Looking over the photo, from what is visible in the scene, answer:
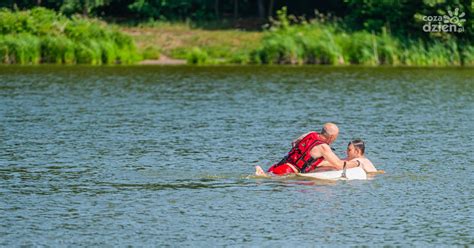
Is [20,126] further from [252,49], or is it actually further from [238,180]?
[252,49]

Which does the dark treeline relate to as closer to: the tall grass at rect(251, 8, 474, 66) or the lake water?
the tall grass at rect(251, 8, 474, 66)

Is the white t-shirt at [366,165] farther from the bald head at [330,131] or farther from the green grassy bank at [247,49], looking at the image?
the green grassy bank at [247,49]

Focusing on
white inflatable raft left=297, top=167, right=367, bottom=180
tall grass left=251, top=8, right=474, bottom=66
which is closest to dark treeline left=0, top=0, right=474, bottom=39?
tall grass left=251, top=8, right=474, bottom=66

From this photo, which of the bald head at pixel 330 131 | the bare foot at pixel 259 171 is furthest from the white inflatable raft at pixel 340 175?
the bare foot at pixel 259 171

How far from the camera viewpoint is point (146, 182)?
23281 millimetres

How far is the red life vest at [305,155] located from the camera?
23641mm

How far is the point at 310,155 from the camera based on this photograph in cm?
2367

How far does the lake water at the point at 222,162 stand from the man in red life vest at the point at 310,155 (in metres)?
0.37

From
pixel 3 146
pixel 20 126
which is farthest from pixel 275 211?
pixel 20 126

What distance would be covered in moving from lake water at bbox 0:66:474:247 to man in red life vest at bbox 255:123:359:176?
369 millimetres

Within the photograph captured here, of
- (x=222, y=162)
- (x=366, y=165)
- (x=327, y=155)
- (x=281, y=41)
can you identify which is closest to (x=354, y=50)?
(x=281, y=41)

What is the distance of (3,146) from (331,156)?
8.69 metres

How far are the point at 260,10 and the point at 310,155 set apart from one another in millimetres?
50934

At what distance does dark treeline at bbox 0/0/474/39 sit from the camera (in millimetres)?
59906
